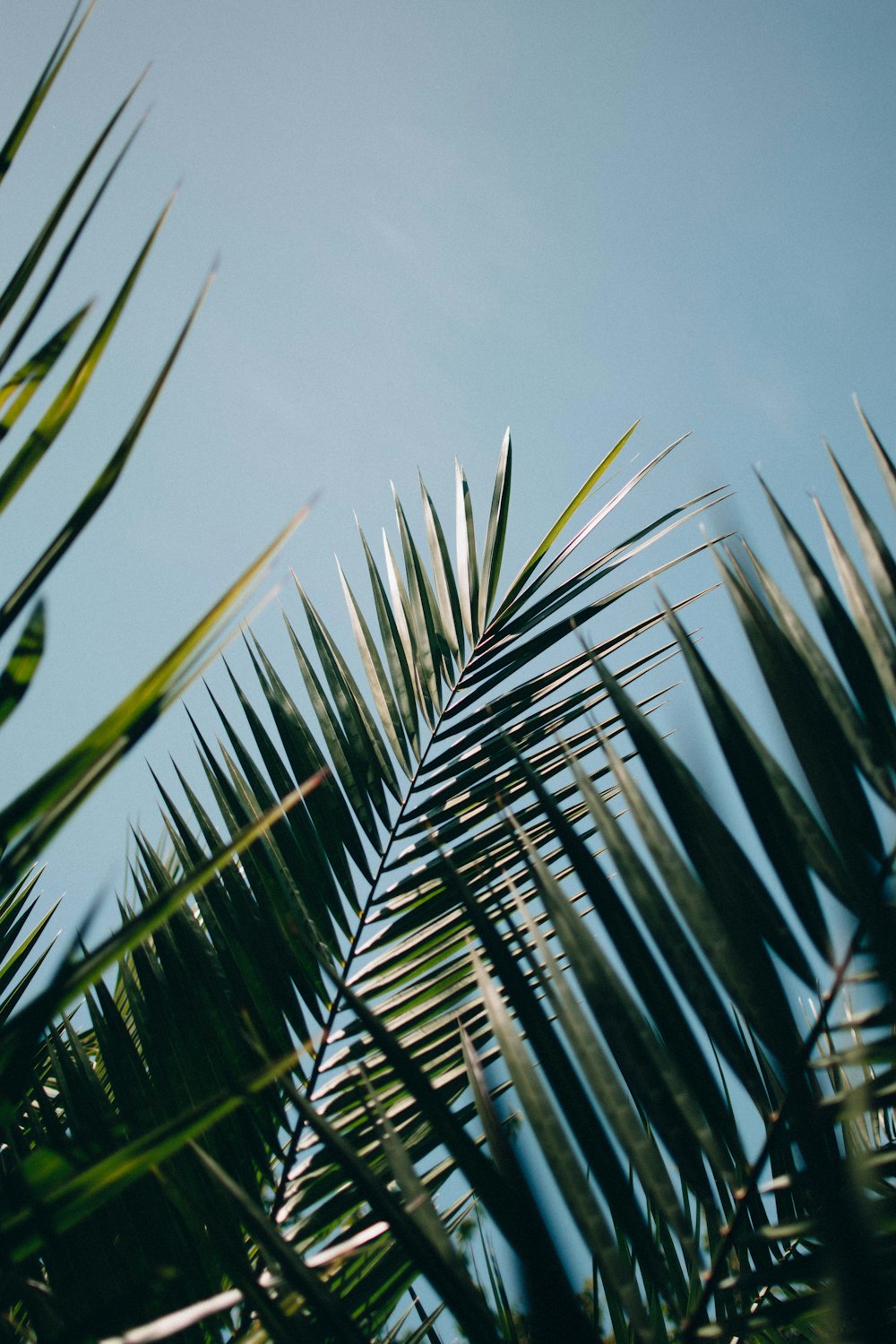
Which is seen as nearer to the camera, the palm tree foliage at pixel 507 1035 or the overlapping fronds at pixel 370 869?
the palm tree foliage at pixel 507 1035

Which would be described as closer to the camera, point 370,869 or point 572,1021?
point 572,1021

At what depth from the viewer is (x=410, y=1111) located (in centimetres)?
99

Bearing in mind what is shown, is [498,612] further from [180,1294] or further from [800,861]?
[180,1294]

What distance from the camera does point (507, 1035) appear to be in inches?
22.7

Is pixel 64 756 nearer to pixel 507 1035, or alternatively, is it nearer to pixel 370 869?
pixel 507 1035

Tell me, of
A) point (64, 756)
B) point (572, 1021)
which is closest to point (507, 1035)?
point (572, 1021)

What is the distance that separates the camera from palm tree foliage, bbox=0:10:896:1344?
1.70 ft

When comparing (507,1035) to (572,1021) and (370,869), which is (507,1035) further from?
(370,869)

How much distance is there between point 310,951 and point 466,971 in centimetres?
19

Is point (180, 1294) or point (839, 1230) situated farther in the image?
point (180, 1294)

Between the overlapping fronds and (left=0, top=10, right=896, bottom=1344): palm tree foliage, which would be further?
the overlapping fronds

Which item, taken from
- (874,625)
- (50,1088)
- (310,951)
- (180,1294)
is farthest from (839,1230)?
(50,1088)

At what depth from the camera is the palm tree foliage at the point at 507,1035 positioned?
1.70 ft

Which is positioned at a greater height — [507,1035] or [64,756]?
[64,756]
